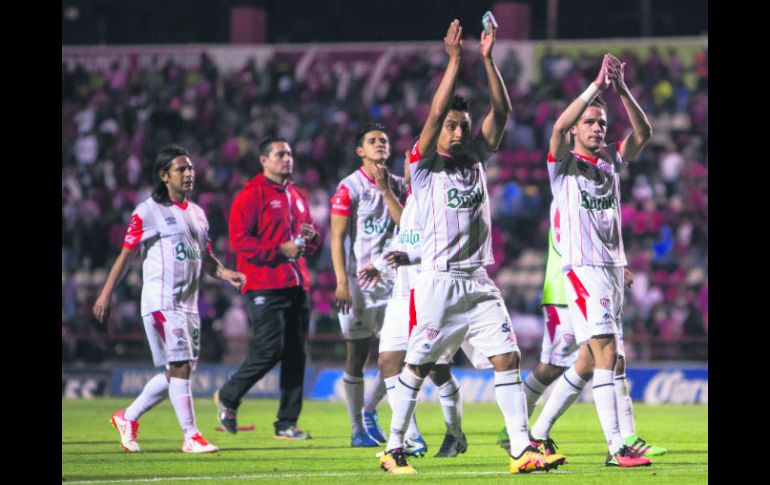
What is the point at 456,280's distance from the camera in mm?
8211

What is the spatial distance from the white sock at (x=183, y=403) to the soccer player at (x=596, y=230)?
3.24 meters

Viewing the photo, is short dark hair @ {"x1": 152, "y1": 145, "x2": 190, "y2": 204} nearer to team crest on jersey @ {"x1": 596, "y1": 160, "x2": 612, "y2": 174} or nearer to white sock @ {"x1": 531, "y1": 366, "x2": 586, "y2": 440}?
team crest on jersey @ {"x1": 596, "y1": 160, "x2": 612, "y2": 174}

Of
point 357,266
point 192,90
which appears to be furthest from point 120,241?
point 357,266

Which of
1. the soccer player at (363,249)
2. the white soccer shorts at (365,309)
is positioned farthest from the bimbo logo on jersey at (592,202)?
the white soccer shorts at (365,309)

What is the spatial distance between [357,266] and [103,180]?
14.4 metres

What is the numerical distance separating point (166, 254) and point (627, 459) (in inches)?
163

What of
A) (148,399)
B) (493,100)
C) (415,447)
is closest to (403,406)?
(415,447)

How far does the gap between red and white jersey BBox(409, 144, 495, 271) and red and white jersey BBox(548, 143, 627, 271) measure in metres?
0.81

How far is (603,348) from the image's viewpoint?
340 inches

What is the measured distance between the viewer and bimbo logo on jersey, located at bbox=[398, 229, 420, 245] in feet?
30.4

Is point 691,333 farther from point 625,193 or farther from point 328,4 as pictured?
point 328,4

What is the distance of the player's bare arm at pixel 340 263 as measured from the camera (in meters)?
9.91

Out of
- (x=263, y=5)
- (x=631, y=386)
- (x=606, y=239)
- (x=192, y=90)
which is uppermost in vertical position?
(x=263, y=5)

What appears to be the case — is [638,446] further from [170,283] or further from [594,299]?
[170,283]
